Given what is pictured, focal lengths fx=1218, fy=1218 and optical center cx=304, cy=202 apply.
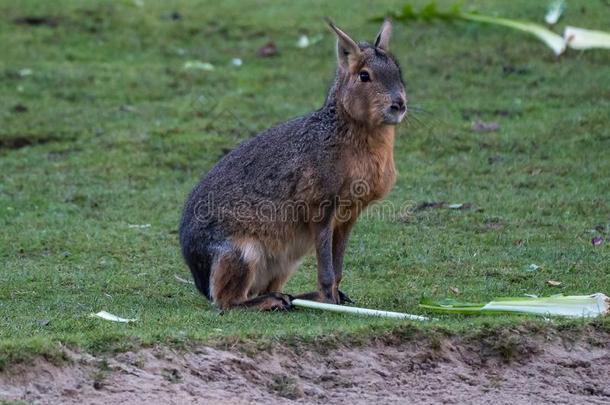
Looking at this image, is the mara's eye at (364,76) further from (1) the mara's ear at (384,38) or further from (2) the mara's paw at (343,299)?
(2) the mara's paw at (343,299)

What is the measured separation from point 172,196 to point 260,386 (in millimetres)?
Answer: 4900

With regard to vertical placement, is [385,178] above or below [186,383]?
above

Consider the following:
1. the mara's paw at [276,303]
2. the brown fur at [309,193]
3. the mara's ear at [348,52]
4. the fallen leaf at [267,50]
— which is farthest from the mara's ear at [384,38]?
the fallen leaf at [267,50]

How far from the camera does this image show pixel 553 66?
43.0 feet

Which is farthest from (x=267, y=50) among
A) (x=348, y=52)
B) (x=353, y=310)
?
(x=353, y=310)

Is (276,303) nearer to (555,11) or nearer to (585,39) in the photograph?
(585,39)

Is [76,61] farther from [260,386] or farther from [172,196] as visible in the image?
[260,386]

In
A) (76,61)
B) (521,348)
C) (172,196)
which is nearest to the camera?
(521,348)

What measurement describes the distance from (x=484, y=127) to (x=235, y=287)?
5290 mm

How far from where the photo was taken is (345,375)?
5.85 m

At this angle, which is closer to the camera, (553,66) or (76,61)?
(553,66)

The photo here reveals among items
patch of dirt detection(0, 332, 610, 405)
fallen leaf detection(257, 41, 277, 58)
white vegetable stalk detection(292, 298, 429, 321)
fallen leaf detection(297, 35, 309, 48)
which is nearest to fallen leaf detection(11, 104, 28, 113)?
fallen leaf detection(257, 41, 277, 58)

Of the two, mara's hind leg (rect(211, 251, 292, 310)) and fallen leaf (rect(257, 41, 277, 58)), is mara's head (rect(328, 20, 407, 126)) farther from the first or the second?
fallen leaf (rect(257, 41, 277, 58))

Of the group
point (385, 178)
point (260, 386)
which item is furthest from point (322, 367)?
point (385, 178)
